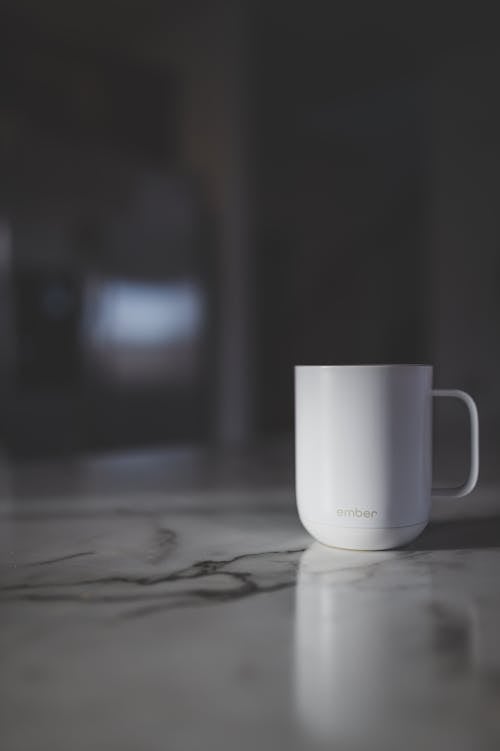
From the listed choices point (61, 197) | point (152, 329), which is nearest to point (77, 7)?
point (61, 197)

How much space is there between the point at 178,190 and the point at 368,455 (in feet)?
9.87

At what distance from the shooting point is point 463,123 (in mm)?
3914

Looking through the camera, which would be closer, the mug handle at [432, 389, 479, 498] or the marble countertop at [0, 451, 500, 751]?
the marble countertop at [0, 451, 500, 751]

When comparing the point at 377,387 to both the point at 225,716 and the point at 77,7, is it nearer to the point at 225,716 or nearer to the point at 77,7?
the point at 225,716

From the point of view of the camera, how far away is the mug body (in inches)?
21.7

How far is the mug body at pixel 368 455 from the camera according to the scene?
0.55 m

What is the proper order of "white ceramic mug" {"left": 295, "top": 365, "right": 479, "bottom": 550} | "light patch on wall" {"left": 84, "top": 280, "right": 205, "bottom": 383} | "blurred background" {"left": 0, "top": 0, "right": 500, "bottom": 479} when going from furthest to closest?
"light patch on wall" {"left": 84, "top": 280, "right": 205, "bottom": 383} → "blurred background" {"left": 0, "top": 0, "right": 500, "bottom": 479} → "white ceramic mug" {"left": 295, "top": 365, "right": 479, "bottom": 550}

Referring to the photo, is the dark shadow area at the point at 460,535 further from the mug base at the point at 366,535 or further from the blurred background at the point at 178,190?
the blurred background at the point at 178,190

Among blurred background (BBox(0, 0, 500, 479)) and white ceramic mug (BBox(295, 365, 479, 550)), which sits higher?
blurred background (BBox(0, 0, 500, 479))

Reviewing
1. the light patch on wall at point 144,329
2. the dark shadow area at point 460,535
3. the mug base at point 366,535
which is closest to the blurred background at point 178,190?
the light patch on wall at point 144,329

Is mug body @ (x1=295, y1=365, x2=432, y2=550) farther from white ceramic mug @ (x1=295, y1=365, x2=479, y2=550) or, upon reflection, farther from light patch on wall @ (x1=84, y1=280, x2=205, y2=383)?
light patch on wall @ (x1=84, y1=280, x2=205, y2=383)

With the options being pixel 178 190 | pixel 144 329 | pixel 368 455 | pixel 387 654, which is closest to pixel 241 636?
pixel 387 654

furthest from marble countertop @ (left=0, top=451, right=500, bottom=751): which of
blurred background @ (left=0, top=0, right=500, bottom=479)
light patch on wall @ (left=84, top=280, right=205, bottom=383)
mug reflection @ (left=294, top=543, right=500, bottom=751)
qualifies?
light patch on wall @ (left=84, top=280, right=205, bottom=383)

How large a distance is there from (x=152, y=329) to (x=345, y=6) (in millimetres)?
1856
